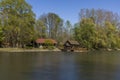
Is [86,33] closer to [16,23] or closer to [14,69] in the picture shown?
[16,23]

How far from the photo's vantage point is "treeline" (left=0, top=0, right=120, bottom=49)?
244ft

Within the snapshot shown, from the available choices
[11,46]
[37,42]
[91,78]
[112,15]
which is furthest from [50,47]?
[91,78]

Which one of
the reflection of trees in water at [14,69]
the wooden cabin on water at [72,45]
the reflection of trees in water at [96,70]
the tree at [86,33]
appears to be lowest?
the reflection of trees in water at [96,70]

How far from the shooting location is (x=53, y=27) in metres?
108

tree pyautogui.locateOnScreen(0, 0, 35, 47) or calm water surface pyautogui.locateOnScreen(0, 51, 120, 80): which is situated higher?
tree pyautogui.locateOnScreen(0, 0, 35, 47)

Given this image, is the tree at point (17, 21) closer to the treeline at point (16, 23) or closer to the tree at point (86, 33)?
the treeline at point (16, 23)

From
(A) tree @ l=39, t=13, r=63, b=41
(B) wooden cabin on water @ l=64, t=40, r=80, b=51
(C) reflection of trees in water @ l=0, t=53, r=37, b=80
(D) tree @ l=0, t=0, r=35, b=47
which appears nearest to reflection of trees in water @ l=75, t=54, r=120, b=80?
(C) reflection of trees in water @ l=0, t=53, r=37, b=80

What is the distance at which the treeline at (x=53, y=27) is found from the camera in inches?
2926

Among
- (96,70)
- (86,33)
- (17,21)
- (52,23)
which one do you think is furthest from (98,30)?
(96,70)

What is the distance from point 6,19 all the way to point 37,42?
706 inches

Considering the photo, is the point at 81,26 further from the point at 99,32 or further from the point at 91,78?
the point at 91,78

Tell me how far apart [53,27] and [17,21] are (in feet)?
117

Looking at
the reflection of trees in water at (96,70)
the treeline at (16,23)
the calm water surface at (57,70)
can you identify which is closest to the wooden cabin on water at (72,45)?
the treeline at (16,23)

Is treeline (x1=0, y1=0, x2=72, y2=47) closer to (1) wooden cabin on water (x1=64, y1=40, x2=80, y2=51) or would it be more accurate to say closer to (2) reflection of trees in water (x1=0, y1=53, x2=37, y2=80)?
(1) wooden cabin on water (x1=64, y1=40, x2=80, y2=51)
